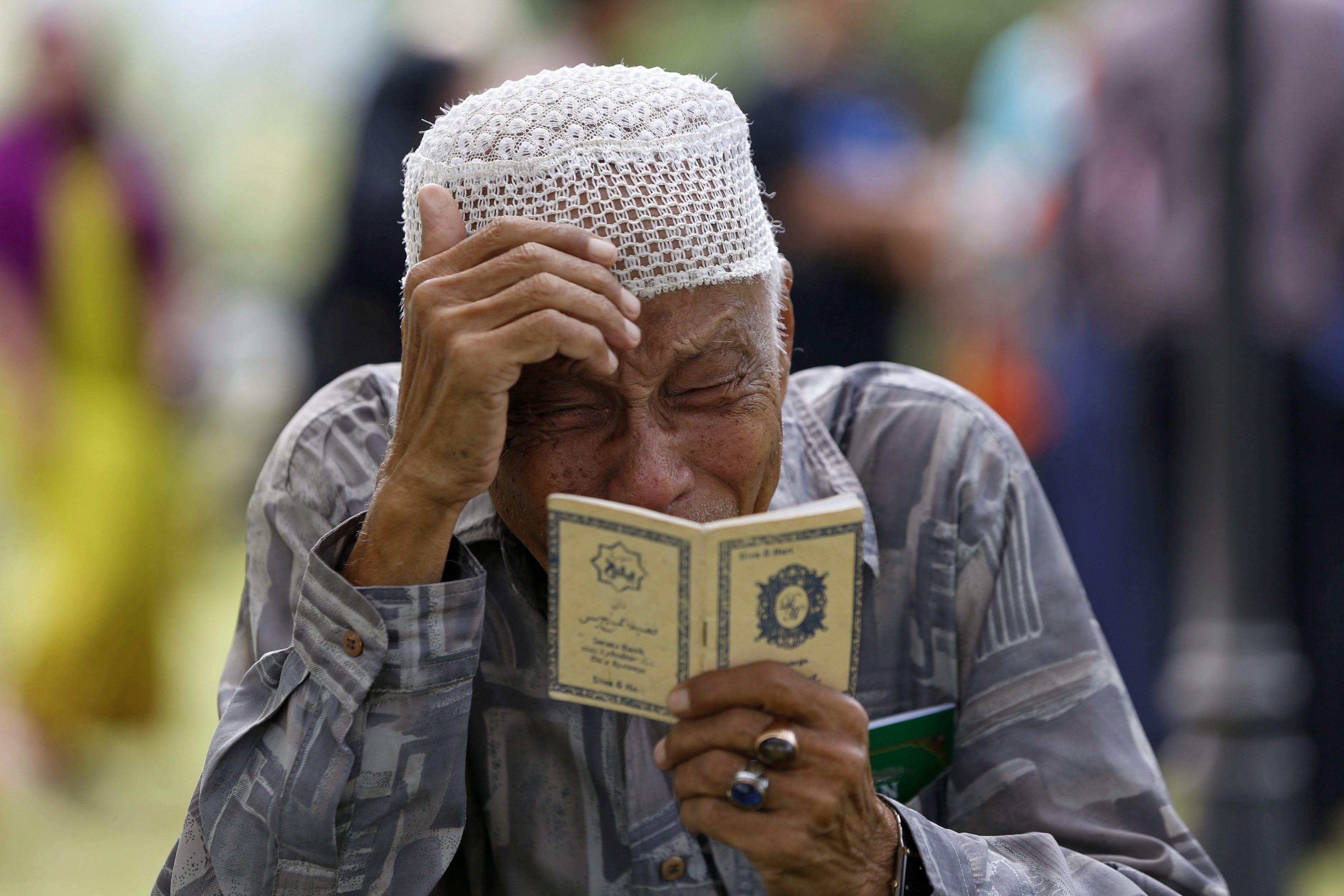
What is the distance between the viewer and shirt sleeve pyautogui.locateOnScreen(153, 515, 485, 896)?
2.03 m

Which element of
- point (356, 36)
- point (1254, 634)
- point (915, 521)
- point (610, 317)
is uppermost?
point (356, 36)

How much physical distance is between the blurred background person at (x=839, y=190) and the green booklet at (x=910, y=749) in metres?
3.06

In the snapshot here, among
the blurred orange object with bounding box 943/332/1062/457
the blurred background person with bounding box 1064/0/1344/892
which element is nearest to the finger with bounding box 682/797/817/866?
the blurred background person with bounding box 1064/0/1344/892

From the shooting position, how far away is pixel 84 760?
6414mm

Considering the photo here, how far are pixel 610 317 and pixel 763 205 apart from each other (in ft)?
1.51

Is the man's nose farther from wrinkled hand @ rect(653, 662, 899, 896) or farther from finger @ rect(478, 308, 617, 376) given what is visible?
wrinkled hand @ rect(653, 662, 899, 896)

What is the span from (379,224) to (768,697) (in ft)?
12.6

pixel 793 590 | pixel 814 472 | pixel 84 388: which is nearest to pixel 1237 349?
pixel 814 472

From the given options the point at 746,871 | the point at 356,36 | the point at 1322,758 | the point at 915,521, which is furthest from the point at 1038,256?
the point at 356,36

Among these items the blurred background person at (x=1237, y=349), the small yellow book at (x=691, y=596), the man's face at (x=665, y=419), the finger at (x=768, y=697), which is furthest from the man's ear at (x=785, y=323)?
the blurred background person at (x=1237, y=349)

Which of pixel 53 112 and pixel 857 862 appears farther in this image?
pixel 53 112

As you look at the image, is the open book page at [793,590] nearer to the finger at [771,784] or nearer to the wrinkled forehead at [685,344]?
the finger at [771,784]

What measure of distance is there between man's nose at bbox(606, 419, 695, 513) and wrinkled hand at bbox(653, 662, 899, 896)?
0.32 meters

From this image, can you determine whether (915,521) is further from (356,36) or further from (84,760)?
(356,36)
